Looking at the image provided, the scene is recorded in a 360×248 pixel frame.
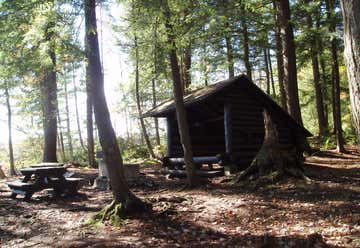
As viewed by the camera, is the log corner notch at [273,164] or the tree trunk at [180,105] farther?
the tree trunk at [180,105]

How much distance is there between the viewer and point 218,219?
6.70 m

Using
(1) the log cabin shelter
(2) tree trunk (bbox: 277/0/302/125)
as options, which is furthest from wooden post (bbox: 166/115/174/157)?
(2) tree trunk (bbox: 277/0/302/125)

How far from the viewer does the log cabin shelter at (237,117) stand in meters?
12.8

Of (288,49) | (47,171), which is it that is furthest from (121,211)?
(288,49)

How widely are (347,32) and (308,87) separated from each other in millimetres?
26359

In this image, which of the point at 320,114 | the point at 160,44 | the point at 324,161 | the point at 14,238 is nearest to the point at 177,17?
the point at 160,44

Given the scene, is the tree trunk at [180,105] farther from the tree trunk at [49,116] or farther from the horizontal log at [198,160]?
the tree trunk at [49,116]

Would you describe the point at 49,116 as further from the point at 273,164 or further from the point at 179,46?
the point at 273,164

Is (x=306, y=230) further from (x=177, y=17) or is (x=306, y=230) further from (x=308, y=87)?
(x=308, y=87)

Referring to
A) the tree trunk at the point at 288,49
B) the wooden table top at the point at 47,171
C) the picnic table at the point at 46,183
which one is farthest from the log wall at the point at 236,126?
the wooden table top at the point at 47,171

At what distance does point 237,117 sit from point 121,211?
25.7 feet

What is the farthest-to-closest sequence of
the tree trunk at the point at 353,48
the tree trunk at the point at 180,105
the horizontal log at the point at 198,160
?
the horizontal log at the point at 198,160, the tree trunk at the point at 180,105, the tree trunk at the point at 353,48

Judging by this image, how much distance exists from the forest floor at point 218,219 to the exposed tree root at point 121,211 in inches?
7.4

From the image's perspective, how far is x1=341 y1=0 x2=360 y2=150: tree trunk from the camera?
397 cm
